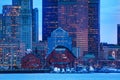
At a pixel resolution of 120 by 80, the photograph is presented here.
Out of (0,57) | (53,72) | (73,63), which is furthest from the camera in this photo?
(0,57)

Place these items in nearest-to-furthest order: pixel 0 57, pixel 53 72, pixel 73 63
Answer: pixel 53 72, pixel 73 63, pixel 0 57

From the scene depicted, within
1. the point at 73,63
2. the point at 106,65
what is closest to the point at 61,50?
Answer: the point at 73,63

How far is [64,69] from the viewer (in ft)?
457

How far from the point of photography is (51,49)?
150 metres

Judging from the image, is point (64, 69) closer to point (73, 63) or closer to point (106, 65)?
point (73, 63)

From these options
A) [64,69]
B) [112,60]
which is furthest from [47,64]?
[112,60]

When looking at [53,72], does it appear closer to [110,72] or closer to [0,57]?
[110,72]

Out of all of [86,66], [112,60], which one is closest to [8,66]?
[86,66]

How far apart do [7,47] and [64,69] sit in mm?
21851

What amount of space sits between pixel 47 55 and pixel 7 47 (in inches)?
509

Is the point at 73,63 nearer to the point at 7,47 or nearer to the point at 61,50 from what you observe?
the point at 61,50

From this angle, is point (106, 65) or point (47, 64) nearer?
point (47, 64)

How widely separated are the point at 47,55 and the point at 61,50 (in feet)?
18.0

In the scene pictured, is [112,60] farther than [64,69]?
Yes
